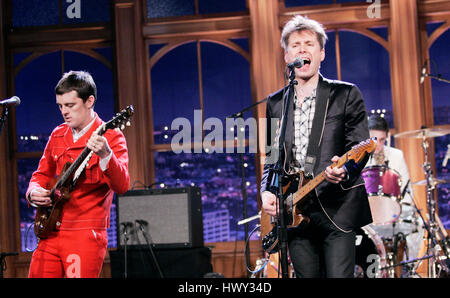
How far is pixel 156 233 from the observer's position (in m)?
4.75

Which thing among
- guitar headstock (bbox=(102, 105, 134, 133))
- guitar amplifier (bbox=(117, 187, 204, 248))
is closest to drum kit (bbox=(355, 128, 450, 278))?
guitar amplifier (bbox=(117, 187, 204, 248))

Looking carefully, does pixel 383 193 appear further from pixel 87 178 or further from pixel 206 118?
pixel 87 178

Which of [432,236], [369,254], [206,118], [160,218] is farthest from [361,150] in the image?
[206,118]

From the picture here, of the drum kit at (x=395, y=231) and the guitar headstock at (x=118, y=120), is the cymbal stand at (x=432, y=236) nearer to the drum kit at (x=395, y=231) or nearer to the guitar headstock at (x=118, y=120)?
the drum kit at (x=395, y=231)

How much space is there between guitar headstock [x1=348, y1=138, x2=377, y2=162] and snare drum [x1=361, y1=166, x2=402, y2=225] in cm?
280

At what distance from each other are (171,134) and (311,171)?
385 cm

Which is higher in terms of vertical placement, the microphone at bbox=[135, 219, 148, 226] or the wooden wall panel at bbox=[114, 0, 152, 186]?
the wooden wall panel at bbox=[114, 0, 152, 186]

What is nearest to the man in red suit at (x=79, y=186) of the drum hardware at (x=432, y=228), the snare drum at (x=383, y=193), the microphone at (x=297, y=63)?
the microphone at (x=297, y=63)

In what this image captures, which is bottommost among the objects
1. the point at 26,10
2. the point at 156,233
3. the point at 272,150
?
the point at 156,233

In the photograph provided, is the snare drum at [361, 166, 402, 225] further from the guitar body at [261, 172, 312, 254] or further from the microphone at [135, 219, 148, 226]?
the guitar body at [261, 172, 312, 254]

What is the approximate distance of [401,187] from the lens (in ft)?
17.7

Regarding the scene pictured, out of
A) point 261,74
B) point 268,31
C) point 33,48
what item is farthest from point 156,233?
point 33,48

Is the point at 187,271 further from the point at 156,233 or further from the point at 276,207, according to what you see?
the point at 276,207

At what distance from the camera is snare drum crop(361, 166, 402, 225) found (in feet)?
17.1
